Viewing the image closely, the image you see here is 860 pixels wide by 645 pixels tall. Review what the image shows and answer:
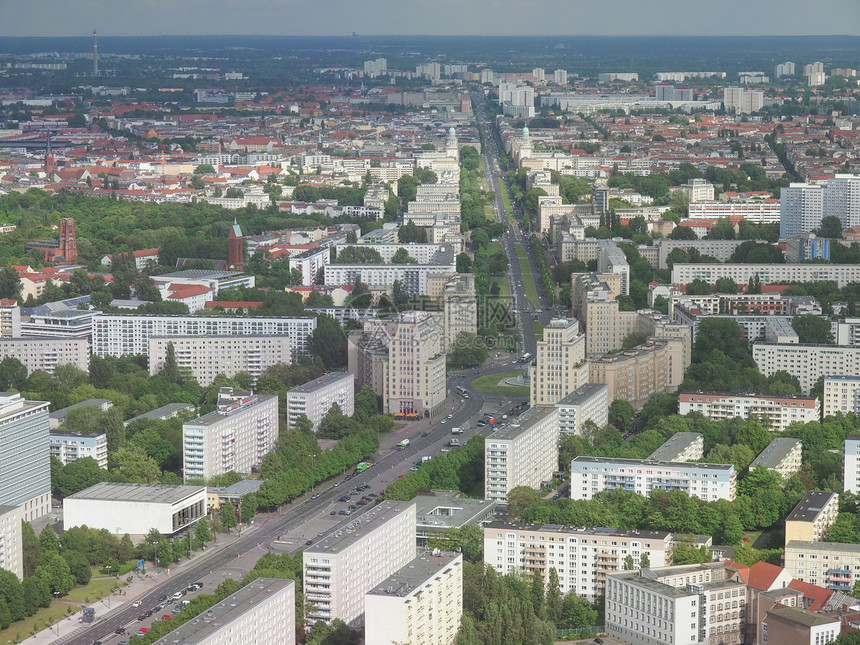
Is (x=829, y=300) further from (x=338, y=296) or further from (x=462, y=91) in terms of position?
(x=462, y=91)

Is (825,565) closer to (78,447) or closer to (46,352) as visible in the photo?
(78,447)

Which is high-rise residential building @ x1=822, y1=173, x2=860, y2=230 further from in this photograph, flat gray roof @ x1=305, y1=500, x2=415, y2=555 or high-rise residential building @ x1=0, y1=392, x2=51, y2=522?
flat gray roof @ x1=305, y1=500, x2=415, y2=555

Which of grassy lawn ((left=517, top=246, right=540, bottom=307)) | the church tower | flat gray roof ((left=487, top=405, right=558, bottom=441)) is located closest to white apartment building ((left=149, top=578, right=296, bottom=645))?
flat gray roof ((left=487, top=405, right=558, bottom=441))

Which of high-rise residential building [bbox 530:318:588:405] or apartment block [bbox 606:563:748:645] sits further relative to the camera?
high-rise residential building [bbox 530:318:588:405]

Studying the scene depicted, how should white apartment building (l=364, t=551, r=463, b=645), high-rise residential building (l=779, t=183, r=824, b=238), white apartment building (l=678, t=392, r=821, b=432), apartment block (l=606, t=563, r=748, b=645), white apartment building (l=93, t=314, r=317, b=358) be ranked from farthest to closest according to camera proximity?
high-rise residential building (l=779, t=183, r=824, b=238), white apartment building (l=93, t=314, r=317, b=358), white apartment building (l=678, t=392, r=821, b=432), apartment block (l=606, t=563, r=748, b=645), white apartment building (l=364, t=551, r=463, b=645)

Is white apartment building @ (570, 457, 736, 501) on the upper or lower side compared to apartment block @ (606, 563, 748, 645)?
upper

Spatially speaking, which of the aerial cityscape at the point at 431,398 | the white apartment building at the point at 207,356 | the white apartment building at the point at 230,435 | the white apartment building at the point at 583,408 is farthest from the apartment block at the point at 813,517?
the white apartment building at the point at 207,356

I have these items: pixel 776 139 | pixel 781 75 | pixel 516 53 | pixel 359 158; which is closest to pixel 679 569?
pixel 359 158

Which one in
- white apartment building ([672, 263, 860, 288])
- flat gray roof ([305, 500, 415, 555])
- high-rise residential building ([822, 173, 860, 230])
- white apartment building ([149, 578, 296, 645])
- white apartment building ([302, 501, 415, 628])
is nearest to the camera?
white apartment building ([149, 578, 296, 645])
